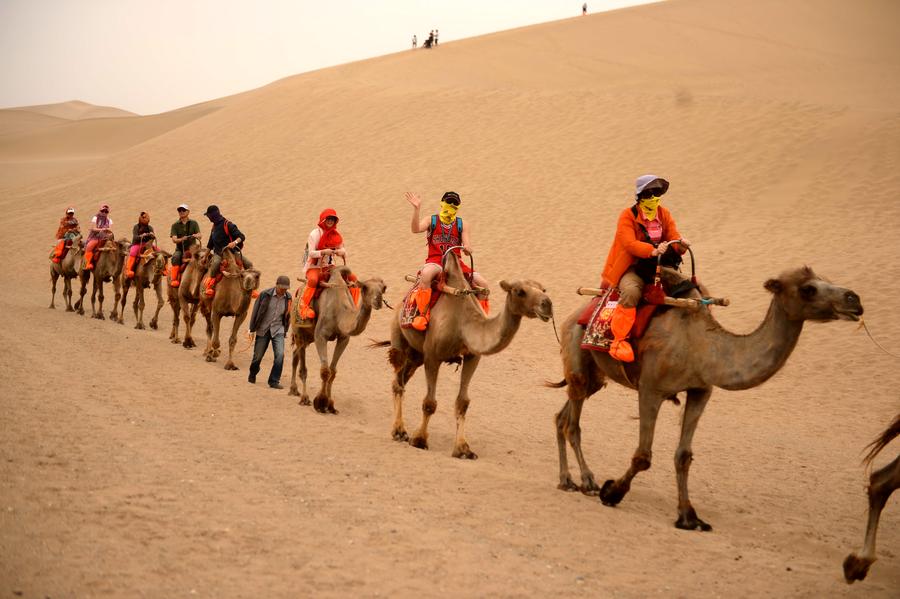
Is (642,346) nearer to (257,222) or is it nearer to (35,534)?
(35,534)

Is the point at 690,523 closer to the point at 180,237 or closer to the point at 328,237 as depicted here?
the point at 328,237

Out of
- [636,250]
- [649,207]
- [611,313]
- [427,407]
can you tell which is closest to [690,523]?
[611,313]

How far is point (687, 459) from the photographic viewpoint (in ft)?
26.6

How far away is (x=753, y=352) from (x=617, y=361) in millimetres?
1471

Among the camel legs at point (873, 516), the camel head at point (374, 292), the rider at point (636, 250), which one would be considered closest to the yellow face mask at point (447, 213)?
the camel head at point (374, 292)

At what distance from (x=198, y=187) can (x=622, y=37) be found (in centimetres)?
3089

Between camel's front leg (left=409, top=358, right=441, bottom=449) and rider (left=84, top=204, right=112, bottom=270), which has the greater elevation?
rider (left=84, top=204, right=112, bottom=270)

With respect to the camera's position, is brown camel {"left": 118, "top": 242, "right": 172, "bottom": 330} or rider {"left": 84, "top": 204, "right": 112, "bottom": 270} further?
rider {"left": 84, "top": 204, "right": 112, "bottom": 270}

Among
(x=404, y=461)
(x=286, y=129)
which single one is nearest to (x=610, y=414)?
(x=404, y=461)

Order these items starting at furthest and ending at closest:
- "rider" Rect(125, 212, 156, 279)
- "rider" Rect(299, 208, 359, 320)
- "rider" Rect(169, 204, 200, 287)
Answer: "rider" Rect(125, 212, 156, 279) → "rider" Rect(169, 204, 200, 287) → "rider" Rect(299, 208, 359, 320)

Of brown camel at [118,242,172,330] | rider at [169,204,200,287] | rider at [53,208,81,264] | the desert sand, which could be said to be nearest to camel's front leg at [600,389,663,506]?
the desert sand

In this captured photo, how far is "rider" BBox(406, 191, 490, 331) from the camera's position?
34.3 feet

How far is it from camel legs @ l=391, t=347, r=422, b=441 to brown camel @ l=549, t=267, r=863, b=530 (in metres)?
2.36

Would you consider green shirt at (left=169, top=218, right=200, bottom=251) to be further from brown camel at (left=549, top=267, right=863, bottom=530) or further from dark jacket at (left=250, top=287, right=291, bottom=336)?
brown camel at (left=549, top=267, right=863, bottom=530)
